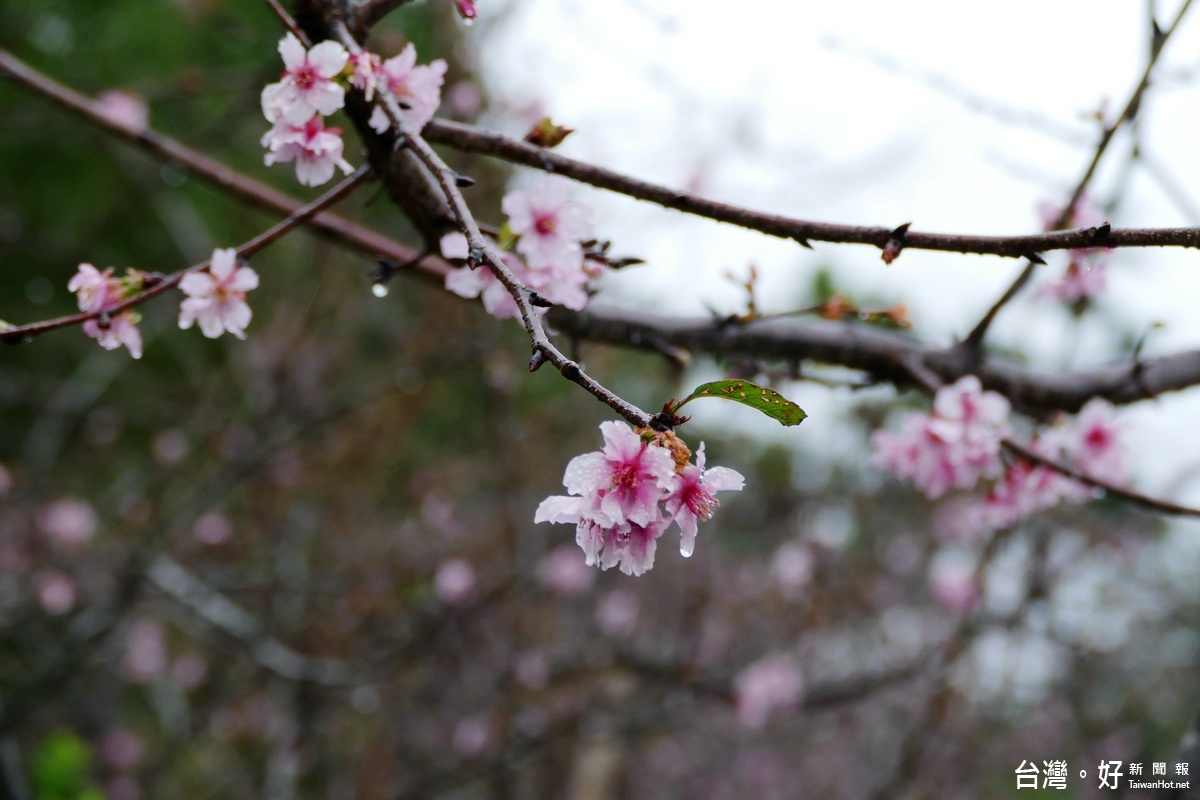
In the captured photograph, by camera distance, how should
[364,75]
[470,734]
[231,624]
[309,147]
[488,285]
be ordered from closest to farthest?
[364,75] → [309,147] → [488,285] → [231,624] → [470,734]

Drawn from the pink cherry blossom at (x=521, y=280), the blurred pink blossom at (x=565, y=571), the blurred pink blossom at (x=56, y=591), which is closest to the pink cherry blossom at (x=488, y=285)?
the pink cherry blossom at (x=521, y=280)

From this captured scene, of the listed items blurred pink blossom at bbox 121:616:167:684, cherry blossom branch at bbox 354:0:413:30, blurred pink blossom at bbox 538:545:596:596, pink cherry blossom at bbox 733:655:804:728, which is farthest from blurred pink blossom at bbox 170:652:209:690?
cherry blossom branch at bbox 354:0:413:30

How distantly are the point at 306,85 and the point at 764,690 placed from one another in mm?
4496

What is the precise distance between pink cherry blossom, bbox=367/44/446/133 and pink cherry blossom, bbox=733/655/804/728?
4265 millimetres

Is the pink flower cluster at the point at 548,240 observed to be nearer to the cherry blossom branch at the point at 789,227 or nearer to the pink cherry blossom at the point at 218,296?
the cherry blossom branch at the point at 789,227

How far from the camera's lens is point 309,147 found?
105cm

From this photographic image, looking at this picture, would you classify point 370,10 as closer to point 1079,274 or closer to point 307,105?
point 307,105

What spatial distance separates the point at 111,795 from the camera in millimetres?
5168

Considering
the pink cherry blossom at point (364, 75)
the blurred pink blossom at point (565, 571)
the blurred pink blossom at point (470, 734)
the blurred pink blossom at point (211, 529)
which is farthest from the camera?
the blurred pink blossom at point (565, 571)

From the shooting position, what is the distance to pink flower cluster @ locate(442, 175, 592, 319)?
1075 mm

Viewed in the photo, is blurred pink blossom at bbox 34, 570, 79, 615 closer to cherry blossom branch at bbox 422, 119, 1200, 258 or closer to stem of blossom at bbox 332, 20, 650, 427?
cherry blossom branch at bbox 422, 119, 1200, 258

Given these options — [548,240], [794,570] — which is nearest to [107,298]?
[548,240]

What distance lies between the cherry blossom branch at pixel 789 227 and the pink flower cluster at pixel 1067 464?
1.01m

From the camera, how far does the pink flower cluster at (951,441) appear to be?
1.48 metres
